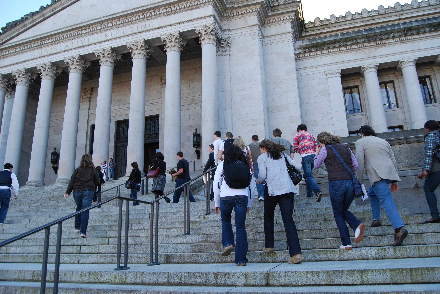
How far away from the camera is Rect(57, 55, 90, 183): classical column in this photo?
62.6ft

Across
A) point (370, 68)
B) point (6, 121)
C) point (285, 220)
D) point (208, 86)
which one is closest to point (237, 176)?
point (285, 220)

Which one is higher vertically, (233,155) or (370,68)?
(370,68)

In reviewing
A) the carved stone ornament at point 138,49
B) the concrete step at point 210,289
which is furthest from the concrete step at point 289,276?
the carved stone ornament at point 138,49

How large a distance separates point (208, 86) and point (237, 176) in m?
12.4

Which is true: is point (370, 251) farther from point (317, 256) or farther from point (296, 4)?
point (296, 4)

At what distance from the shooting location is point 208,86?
56.4 ft

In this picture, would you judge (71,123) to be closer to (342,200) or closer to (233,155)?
(233,155)

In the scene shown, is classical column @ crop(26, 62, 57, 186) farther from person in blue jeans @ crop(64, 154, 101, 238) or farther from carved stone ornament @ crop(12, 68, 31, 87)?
person in blue jeans @ crop(64, 154, 101, 238)

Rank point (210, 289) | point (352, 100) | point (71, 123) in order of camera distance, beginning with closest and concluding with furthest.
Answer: point (210, 289) → point (71, 123) → point (352, 100)

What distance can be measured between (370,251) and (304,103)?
15999 millimetres

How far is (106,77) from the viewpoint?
63.8 feet

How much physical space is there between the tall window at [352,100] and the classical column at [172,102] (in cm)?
1062

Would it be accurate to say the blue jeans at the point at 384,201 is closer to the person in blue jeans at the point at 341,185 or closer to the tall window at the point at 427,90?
the person in blue jeans at the point at 341,185

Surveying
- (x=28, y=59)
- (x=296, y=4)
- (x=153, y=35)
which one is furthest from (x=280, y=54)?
(x=28, y=59)
